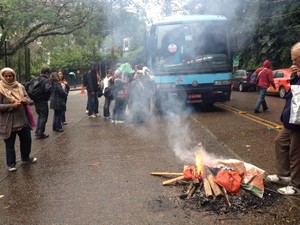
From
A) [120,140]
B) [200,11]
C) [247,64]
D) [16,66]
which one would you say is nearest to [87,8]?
[200,11]

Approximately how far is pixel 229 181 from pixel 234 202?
0.26 m

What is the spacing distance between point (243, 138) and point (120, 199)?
3.97 metres

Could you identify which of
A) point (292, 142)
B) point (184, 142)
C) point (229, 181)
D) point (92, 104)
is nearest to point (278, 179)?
point (292, 142)

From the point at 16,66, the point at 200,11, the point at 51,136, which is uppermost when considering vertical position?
the point at 200,11

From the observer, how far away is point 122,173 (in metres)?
5.31

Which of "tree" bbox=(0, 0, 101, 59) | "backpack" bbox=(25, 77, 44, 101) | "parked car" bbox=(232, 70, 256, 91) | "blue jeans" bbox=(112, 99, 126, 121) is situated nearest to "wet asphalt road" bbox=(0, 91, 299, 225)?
"blue jeans" bbox=(112, 99, 126, 121)

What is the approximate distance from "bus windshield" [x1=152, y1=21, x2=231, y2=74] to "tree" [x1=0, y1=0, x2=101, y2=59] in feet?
11.8

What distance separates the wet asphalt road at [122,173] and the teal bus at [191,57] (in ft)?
4.58

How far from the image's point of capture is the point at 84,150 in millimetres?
7004

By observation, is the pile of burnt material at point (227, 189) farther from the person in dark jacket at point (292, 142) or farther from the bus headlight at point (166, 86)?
the bus headlight at point (166, 86)

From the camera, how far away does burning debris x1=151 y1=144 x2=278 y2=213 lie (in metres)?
3.88

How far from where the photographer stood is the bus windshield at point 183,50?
10.6 meters

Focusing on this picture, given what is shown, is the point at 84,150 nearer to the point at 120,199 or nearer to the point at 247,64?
the point at 120,199

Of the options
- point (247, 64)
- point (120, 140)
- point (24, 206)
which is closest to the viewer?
point (24, 206)
